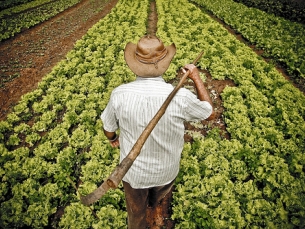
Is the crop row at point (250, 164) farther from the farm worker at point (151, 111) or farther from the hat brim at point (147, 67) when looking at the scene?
the hat brim at point (147, 67)

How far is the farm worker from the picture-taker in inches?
80.7

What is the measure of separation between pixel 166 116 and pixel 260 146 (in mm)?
3543

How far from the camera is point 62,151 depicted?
→ 4.76 metres

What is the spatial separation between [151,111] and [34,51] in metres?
10.6

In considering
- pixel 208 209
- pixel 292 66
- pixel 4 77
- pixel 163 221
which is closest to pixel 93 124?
pixel 163 221

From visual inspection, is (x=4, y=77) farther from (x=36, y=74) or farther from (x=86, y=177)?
(x=86, y=177)

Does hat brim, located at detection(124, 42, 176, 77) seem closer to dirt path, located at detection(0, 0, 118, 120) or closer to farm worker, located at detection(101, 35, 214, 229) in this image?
farm worker, located at detection(101, 35, 214, 229)

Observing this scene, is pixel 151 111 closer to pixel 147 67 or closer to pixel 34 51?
pixel 147 67

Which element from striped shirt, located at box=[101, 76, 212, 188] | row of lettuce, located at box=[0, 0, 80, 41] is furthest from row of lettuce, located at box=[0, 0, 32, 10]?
striped shirt, located at box=[101, 76, 212, 188]

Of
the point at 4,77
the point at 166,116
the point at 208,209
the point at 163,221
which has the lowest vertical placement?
the point at 4,77

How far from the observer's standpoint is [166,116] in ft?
6.74

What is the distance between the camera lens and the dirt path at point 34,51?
7.68 m

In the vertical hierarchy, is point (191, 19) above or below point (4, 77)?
above

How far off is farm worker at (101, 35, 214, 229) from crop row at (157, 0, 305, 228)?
1662mm
